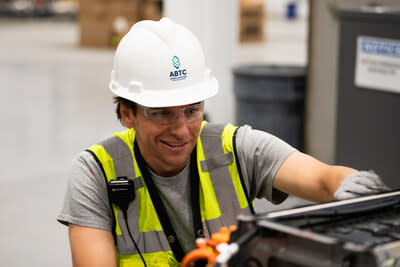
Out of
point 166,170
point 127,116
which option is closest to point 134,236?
point 166,170

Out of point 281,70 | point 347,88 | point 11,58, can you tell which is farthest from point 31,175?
point 11,58

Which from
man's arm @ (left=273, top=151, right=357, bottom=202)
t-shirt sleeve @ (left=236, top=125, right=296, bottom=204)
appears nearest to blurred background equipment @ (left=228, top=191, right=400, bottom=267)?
man's arm @ (left=273, top=151, right=357, bottom=202)

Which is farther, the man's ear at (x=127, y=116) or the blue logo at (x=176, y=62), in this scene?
the man's ear at (x=127, y=116)

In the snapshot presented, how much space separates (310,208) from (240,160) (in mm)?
619

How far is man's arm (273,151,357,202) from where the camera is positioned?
179 centimetres

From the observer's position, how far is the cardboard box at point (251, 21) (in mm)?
12219

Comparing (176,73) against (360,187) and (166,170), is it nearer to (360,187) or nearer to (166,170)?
(166,170)

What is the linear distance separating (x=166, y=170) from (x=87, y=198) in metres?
0.26

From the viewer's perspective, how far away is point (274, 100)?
490cm

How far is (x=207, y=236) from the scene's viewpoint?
1965 mm

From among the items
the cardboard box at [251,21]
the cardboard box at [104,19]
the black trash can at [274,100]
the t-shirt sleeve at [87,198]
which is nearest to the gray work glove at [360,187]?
the t-shirt sleeve at [87,198]

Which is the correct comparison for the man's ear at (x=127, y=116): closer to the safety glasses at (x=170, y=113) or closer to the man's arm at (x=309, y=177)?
the safety glasses at (x=170, y=113)

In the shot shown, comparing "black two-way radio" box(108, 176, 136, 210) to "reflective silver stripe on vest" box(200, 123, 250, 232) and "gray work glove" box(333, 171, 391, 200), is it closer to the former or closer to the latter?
"reflective silver stripe on vest" box(200, 123, 250, 232)

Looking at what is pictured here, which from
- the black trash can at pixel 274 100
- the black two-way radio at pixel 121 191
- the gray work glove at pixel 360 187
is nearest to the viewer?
the gray work glove at pixel 360 187
